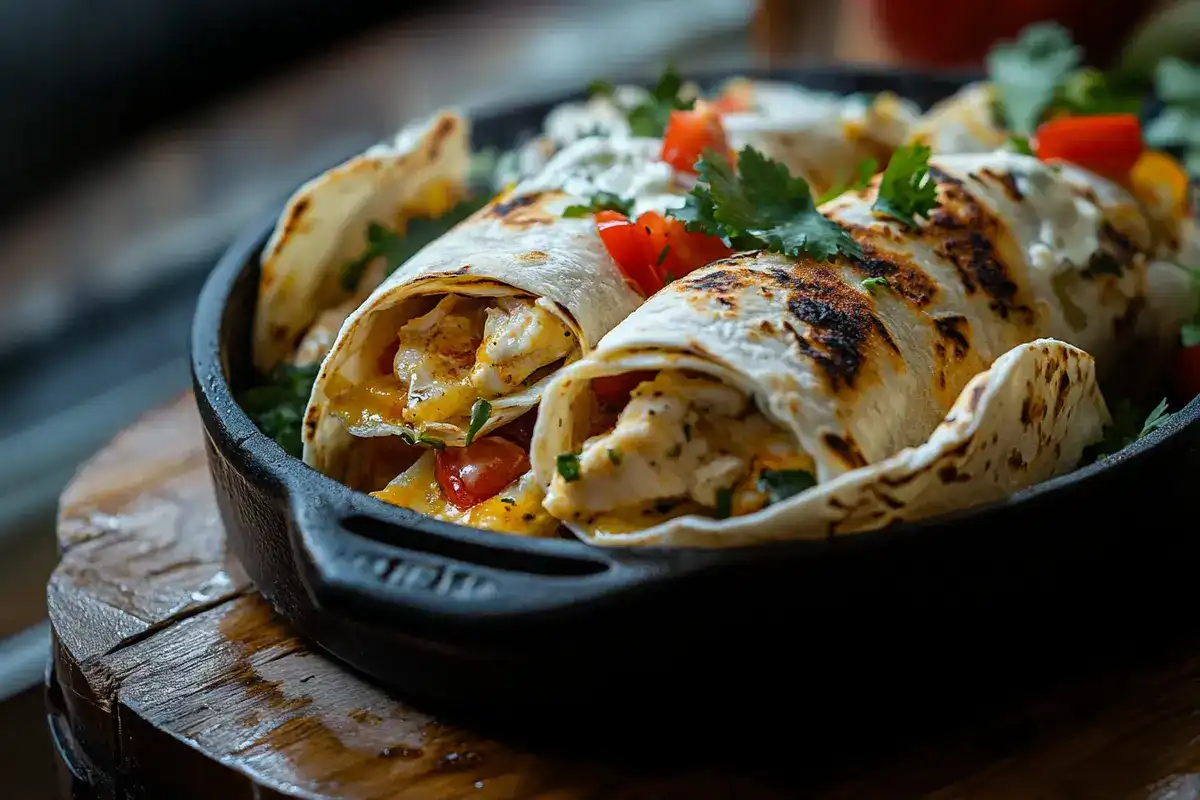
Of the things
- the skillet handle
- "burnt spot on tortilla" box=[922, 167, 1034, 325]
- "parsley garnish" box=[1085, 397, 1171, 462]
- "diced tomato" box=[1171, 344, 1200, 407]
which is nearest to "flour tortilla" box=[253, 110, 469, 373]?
the skillet handle

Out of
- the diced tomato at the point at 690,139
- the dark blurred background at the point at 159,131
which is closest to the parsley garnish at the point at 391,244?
the diced tomato at the point at 690,139

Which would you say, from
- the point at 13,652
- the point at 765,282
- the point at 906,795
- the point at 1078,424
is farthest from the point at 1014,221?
the point at 13,652

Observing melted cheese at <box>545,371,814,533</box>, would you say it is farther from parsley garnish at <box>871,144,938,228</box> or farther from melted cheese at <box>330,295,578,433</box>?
parsley garnish at <box>871,144,938,228</box>

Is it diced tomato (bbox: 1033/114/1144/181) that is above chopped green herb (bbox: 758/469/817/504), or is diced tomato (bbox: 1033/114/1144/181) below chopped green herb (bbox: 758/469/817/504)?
above

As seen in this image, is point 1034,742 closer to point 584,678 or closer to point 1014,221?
point 584,678

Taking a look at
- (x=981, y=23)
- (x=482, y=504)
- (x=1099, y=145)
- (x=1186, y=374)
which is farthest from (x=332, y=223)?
(x=981, y=23)

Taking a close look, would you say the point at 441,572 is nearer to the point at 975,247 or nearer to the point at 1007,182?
the point at 975,247
